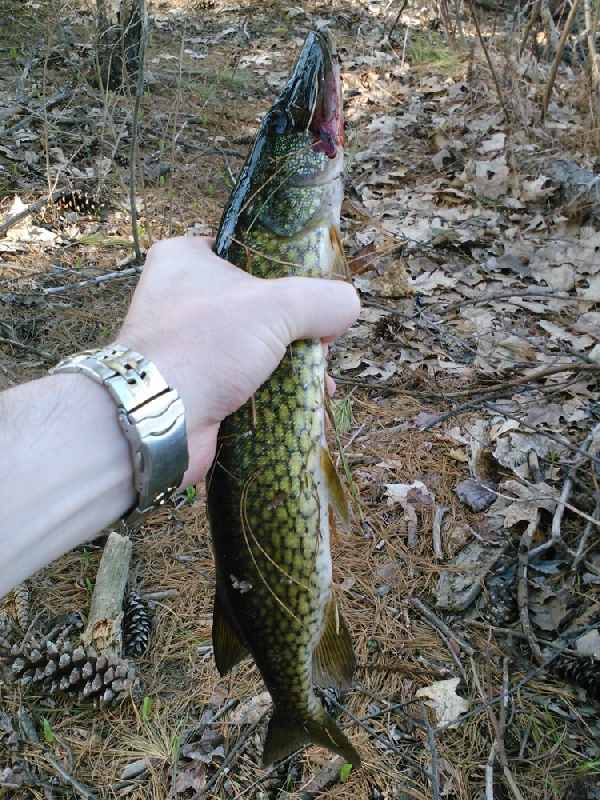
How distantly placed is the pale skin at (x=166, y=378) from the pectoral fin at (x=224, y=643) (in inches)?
17.5

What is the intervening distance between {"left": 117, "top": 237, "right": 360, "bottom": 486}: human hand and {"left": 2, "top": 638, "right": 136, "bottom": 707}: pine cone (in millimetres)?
1106

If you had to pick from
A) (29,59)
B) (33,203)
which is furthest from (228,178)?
(29,59)

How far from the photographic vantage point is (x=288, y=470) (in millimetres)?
1911

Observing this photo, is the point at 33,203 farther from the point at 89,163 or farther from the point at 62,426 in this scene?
the point at 62,426

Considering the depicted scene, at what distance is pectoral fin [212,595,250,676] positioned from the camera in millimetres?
1964

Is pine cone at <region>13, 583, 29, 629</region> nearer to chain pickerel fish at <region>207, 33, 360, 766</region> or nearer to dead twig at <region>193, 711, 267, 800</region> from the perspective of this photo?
dead twig at <region>193, 711, 267, 800</region>

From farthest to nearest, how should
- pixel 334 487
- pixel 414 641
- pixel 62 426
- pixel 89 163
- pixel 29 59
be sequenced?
pixel 29 59, pixel 89 163, pixel 414 641, pixel 334 487, pixel 62 426

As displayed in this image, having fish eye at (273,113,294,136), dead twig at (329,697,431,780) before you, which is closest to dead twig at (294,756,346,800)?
dead twig at (329,697,431,780)

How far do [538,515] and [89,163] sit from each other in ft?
17.4

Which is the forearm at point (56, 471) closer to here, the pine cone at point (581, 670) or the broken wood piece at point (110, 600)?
the broken wood piece at point (110, 600)

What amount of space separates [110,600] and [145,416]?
1.54 meters

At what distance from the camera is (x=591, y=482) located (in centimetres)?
293

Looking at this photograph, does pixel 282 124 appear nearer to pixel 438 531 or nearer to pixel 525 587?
pixel 438 531

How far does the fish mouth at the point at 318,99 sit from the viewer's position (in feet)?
6.51
